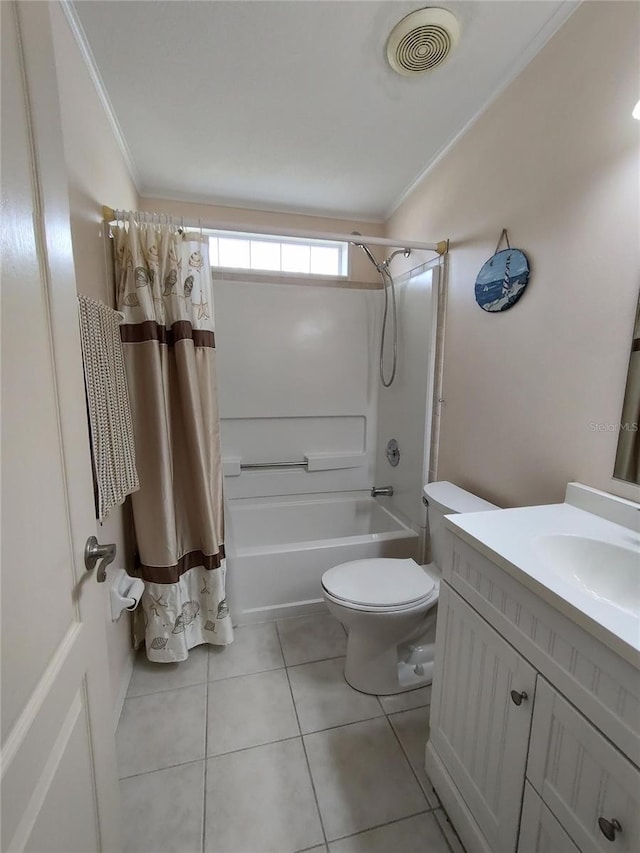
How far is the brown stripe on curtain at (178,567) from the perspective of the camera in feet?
5.25

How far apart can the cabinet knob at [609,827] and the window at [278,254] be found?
269 centimetres

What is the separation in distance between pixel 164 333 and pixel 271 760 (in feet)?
5.43

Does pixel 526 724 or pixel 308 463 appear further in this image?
pixel 308 463

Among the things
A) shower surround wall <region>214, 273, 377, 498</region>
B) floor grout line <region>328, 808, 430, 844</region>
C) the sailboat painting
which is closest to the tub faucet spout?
shower surround wall <region>214, 273, 377, 498</region>

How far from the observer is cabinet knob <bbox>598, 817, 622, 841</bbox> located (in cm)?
61

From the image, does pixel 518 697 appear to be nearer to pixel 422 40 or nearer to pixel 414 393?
pixel 414 393

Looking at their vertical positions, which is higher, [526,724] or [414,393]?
[414,393]

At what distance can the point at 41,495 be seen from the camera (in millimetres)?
587

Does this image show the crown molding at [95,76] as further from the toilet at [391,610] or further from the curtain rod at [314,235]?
the toilet at [391,610]

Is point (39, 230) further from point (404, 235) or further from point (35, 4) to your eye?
point (404, 235)

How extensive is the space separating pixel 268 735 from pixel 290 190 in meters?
2.74

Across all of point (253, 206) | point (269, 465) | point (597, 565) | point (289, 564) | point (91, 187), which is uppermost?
point (253, 206)

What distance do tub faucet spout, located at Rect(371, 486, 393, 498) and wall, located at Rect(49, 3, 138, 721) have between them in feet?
5.24

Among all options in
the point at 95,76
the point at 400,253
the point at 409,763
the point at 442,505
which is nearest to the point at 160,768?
the point at 409,763
